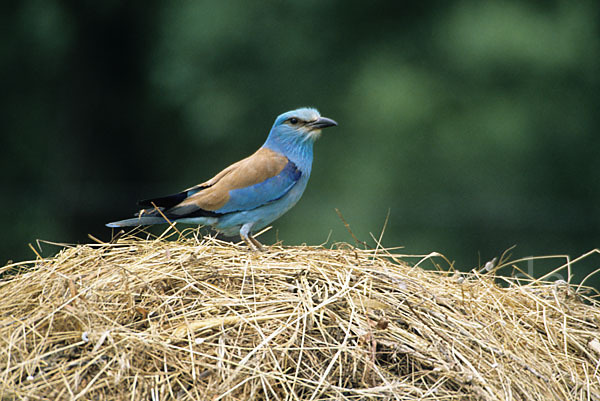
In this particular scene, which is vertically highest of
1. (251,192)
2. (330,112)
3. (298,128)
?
(298,128)

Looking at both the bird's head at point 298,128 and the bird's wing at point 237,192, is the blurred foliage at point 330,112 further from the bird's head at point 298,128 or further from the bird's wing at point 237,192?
the bird's wing at point 237,192

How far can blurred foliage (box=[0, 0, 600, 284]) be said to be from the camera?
480 inches

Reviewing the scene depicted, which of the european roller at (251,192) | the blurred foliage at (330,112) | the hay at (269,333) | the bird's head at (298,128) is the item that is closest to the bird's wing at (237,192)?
the european roller at (251,192)

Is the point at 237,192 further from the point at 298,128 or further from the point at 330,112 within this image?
the point at 330,112

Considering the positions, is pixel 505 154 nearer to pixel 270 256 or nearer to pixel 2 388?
pixel 270 256

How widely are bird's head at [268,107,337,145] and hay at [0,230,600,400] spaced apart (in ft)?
6.45

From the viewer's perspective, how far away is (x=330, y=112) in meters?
13.1

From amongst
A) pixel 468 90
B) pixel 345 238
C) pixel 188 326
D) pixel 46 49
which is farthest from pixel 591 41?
pixel 188 326

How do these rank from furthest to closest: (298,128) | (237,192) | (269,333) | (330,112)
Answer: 1. (330,112)
2. (298,128)
3. (237,192)
4. (269,333)

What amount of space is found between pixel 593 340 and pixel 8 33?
1148 centimetres

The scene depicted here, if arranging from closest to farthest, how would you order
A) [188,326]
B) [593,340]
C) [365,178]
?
1. [188,326]
2. [593,340]
3. [365,178]

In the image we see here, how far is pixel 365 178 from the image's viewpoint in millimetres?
12484

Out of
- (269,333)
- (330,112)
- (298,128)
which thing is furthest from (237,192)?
(330,112)

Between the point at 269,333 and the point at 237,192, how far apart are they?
2100 millimetres
